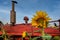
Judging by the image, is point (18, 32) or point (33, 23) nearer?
point (33, 23)

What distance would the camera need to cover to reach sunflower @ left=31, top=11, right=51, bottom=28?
229cm

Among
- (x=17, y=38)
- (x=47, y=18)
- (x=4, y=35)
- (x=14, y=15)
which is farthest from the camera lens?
(x=14, y=15)

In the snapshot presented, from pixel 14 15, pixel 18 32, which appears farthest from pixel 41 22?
pixel 14 15

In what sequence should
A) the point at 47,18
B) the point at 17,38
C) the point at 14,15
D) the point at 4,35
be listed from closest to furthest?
the point at 47,18 → the point at 4,35 → the point at 17,38 → the point at 14,15

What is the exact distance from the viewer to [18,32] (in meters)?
10.5

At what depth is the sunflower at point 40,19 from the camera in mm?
2295

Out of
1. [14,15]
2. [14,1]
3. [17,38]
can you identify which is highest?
[14,1]

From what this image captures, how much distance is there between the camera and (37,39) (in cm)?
241

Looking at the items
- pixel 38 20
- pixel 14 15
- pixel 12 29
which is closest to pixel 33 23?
pixel 38 20

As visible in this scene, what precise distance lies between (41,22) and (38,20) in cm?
8

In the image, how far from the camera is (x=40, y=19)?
237 cm

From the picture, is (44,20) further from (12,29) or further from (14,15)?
(14,15)

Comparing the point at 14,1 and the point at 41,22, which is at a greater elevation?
the point at 14,1

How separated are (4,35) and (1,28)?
121 mm
